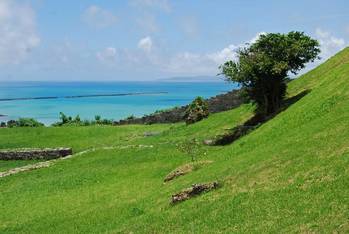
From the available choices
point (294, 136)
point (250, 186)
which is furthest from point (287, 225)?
point (294, 136)

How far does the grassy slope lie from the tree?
3880 millimetres

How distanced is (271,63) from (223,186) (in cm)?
2381

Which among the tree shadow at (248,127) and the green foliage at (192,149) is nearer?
the green foliage at (192,149)

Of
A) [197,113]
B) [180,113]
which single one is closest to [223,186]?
[197,113]

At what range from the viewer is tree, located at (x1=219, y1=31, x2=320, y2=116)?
155ft

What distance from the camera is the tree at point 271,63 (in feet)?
155

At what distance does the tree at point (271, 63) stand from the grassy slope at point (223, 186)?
12.7 feet

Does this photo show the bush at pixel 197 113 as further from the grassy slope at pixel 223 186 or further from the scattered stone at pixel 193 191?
the scattered stone at pixel 193 191

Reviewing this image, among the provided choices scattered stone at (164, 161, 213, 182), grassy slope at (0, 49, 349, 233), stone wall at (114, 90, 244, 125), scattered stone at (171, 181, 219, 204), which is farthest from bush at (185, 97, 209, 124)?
scattered stone at (171, 181, 219, 204)

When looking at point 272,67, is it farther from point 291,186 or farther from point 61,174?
point 291,186

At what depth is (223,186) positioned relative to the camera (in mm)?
24906

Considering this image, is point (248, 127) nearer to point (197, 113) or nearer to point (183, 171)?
point (183, 171)

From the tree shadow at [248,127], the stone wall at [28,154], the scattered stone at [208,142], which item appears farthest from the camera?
the stone wall at [28,154]

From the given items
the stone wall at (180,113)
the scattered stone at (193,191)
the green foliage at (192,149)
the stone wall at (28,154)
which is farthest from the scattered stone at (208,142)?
the stone wall at (180,113)
